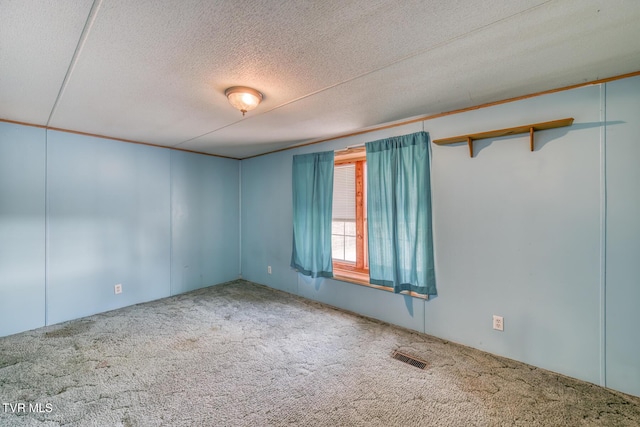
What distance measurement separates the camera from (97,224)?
342 cm

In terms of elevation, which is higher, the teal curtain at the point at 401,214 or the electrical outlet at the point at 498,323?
the teal curtain at the point at 401,214

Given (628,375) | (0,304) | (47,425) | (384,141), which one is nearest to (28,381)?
(47,425)

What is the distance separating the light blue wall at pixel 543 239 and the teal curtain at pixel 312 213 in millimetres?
1098

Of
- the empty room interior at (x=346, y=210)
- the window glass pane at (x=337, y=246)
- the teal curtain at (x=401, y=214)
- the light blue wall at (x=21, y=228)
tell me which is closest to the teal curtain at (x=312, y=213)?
the empty room interior at (x=346, y=210)

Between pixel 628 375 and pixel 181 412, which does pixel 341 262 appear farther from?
pixel 628 375

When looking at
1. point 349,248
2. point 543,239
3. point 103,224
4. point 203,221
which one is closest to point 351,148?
A: point 349,248

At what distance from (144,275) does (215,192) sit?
167 cm

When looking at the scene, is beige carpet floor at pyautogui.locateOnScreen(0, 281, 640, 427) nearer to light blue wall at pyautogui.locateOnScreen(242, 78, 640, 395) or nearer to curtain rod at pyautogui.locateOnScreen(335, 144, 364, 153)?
light blue wall at pyautogui.locateOnScreen(242, 78, 640, 395)

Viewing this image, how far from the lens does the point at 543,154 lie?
2.20 meters

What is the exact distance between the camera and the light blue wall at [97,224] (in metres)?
2.87

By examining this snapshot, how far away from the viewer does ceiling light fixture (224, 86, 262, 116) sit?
2.03 meters

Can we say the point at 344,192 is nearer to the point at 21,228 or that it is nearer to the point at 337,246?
the point at 337,246

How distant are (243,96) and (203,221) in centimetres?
300

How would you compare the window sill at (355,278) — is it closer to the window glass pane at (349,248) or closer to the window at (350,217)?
the window at (350,217)
